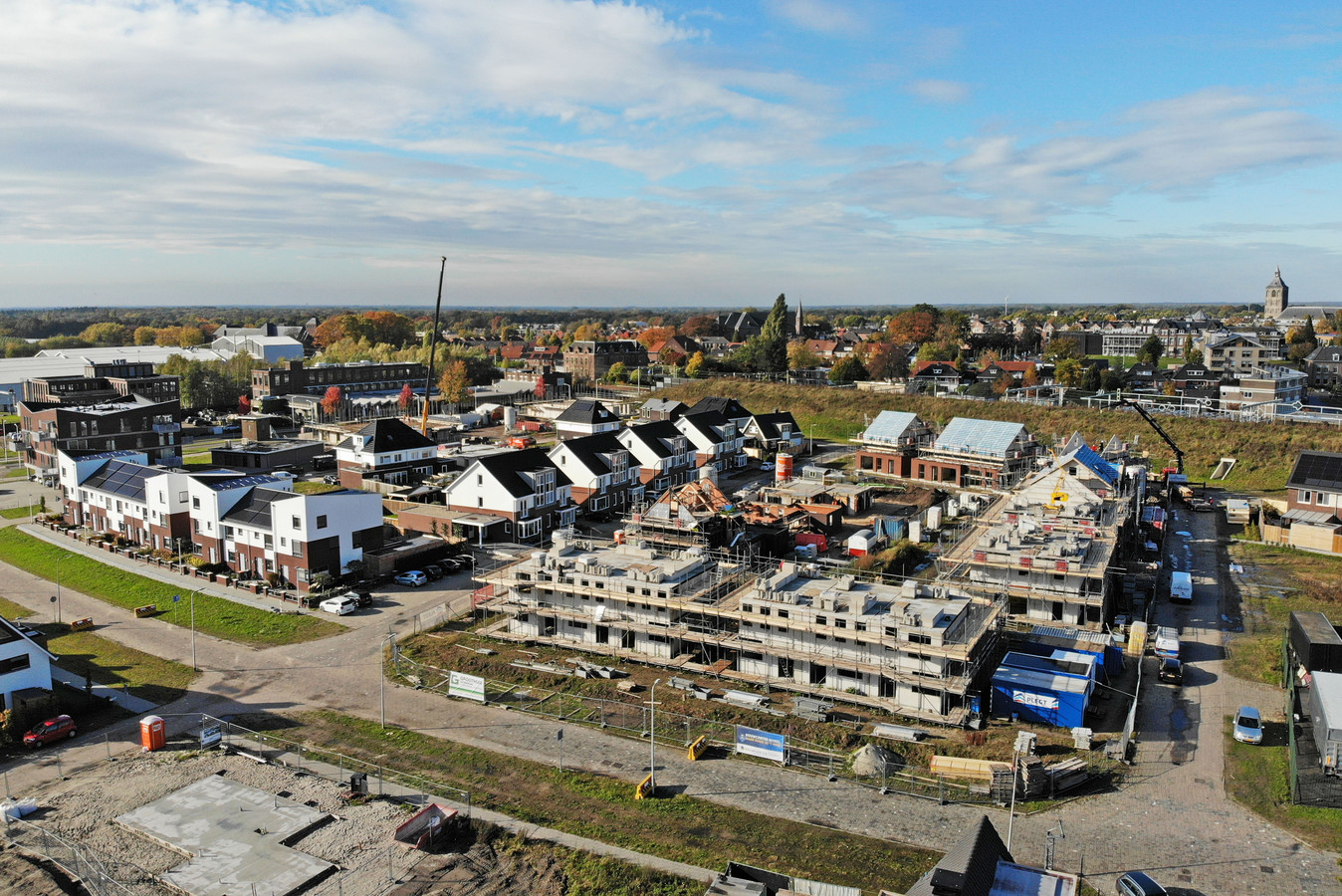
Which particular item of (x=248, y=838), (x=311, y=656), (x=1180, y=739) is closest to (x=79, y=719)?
(x=311, y=656)

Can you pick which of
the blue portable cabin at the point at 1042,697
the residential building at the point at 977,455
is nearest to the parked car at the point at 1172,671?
the blue portable cabin at the point at 1042,697

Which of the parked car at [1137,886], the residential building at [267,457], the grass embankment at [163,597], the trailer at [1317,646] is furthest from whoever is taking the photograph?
the residential building at [267,457]

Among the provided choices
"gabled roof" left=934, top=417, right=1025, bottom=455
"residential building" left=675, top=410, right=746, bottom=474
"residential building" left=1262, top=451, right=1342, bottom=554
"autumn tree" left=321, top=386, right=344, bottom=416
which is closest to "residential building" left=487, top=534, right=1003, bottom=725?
"residential building" left=1262, top=451, right=1342, bottom=554

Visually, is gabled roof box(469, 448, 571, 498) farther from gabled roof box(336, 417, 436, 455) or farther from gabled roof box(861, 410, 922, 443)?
gabled roof box(861, 410, 922, 443)

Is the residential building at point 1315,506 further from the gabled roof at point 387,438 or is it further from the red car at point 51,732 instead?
the red car at point 51,732

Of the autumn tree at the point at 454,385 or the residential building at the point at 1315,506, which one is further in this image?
the autumn tree at the point at 454,385

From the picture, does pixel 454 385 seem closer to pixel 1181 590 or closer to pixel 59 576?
pixel 59 576
